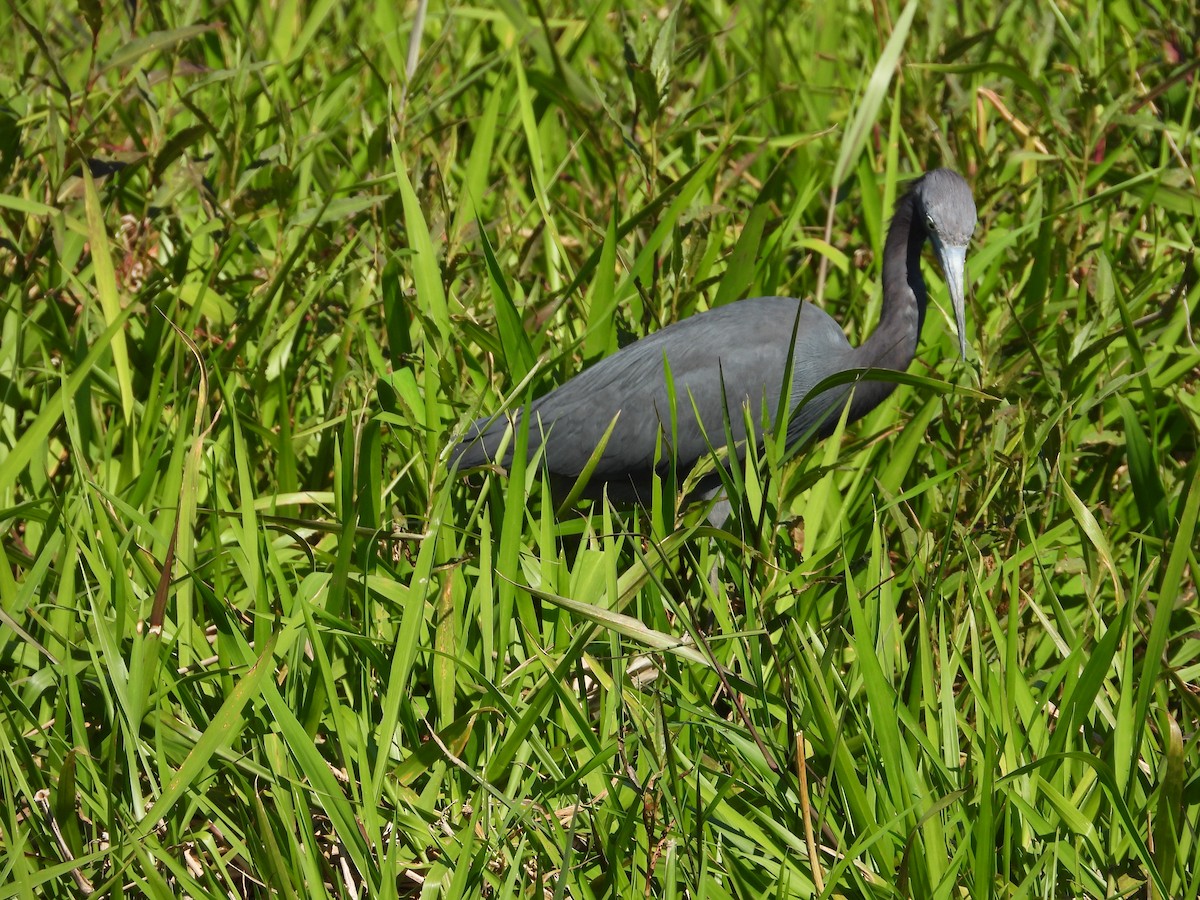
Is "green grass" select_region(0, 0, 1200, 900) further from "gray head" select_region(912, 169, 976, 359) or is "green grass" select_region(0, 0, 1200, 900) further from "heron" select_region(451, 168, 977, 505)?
"gray head" select_region(912, 169, 976, 359)

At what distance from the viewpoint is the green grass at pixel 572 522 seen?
5.73 feet

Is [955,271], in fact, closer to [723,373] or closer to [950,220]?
[950,220]

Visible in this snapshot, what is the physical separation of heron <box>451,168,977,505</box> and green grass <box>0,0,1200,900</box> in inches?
4.7

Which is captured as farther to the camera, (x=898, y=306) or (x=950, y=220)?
Answer: (x=898, y=306)

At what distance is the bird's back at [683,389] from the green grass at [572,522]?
12cm

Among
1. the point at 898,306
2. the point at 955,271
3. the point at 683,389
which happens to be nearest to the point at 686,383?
the point at 683,389

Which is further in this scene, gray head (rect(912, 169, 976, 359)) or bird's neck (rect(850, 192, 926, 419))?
bird's neck (rect(850, 192, 926, 419))

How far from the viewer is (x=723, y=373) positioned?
9.82 feet

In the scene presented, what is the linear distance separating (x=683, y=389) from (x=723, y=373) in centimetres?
10

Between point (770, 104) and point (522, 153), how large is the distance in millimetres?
816

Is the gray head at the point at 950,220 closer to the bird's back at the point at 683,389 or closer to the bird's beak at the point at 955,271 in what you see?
the bird's beak at the point at 955,271

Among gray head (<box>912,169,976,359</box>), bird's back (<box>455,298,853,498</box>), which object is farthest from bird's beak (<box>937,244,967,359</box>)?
bird's back (<box>455,298,853,498</box>)

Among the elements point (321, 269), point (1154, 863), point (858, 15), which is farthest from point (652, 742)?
point (858, 15)

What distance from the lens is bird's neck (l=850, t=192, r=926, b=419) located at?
2.96 meters
